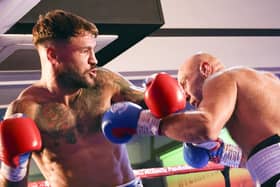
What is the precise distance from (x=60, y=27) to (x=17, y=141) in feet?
1.55

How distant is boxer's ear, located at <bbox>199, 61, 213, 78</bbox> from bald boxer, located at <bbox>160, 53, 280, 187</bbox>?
0.24 metres

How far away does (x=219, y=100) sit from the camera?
2.03 m

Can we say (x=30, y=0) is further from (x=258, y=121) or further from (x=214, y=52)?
(x=214, y=52)

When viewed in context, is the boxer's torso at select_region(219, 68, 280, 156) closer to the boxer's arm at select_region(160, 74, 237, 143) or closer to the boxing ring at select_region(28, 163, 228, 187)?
the boxer's arm at select_region(160, 74, 237, 143)

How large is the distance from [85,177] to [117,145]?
0.17 metres

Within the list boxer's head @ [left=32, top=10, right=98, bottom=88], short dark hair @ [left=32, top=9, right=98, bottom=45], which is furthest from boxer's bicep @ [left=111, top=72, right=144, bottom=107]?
short dark hair @ [left=32, top=9, right=98, bottom=45]

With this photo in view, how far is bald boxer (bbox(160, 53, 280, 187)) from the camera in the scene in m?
1.99

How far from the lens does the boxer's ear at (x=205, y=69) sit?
2408 millimetres

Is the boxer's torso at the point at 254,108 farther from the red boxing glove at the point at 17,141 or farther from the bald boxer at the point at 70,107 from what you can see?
the red boxing glove at the point at 17,141

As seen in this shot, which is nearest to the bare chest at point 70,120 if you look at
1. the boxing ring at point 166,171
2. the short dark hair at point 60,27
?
the short dark hair at point 60,27

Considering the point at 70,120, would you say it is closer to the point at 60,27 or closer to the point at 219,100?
the point at 60,27

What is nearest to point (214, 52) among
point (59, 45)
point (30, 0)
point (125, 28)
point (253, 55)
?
point (253, 55)

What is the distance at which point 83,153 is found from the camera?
2.33 metres

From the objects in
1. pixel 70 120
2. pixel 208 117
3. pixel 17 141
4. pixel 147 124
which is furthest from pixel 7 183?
pixel 208 117
